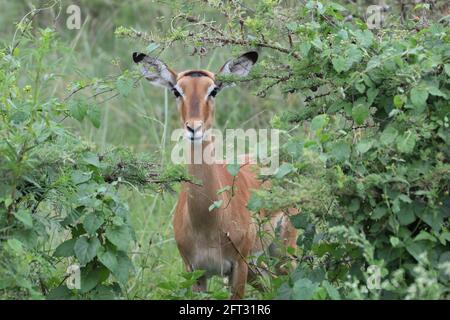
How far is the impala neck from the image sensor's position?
6.59m

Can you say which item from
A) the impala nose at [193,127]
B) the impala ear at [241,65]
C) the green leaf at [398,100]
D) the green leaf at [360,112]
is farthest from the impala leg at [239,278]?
the green leaf at [398,100]

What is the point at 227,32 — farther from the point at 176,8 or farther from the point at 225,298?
the point at 225,298

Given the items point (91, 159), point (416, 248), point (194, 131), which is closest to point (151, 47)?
point (194, 131)

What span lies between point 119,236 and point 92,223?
0.15 m

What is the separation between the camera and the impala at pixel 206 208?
6559mm

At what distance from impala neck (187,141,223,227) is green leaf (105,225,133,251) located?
1.35m

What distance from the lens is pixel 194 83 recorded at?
21.7 ft

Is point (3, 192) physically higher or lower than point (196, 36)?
lower

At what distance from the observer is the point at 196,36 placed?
19.6 ft

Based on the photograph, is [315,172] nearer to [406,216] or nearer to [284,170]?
[284,170]

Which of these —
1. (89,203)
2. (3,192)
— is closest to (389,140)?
(89,203)
